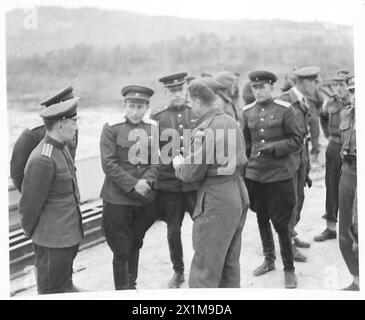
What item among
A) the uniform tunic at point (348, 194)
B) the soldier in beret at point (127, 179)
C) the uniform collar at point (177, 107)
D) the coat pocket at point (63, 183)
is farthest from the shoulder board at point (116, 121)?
the uniform tunic at point (348, 194)

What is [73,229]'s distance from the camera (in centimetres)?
350

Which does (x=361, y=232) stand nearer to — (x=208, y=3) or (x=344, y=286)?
(x=344, y=286)

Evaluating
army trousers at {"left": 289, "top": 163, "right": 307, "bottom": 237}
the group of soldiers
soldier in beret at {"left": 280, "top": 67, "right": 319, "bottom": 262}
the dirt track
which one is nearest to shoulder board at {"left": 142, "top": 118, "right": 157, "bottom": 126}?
the group of soldiers

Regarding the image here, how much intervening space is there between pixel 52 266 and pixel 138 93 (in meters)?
1.30

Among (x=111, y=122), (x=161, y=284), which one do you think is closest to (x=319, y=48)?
(x=111, y=122)

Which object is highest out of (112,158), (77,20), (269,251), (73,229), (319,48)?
(77,20)

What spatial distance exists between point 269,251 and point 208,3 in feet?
6.13

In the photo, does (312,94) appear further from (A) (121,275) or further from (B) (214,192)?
(A) (121,275)

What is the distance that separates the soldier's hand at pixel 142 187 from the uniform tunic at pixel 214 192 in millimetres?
354

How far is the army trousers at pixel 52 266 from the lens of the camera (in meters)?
3.44

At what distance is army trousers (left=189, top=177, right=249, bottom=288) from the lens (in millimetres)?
3494

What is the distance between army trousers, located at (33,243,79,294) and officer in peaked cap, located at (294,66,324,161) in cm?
217

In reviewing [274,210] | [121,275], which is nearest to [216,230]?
[274,210]
